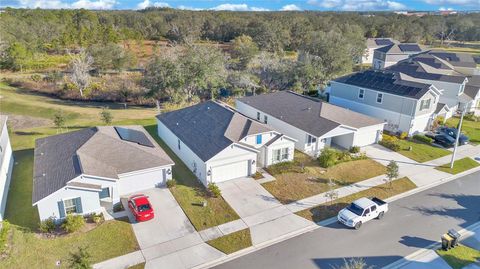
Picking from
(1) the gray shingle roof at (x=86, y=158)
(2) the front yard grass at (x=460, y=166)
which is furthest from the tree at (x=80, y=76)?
(2) the front yard grass at (x=460, y=166)

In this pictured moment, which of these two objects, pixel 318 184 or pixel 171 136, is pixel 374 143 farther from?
pixel 171 136

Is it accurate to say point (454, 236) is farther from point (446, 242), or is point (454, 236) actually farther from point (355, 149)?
point (355, 149)

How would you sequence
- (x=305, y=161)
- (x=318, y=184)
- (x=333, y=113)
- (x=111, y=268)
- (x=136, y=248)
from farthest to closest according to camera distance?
1. (x=333, y=113)
2. (x=305, y=161)
3. (x=318, y=184)
4. (x=136, y=248)
5. (x=111, y=268)

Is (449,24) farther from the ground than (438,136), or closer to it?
farther from the ground

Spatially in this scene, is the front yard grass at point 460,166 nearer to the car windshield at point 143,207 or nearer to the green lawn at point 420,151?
the green lawn at point 420,151

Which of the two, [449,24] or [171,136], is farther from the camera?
[449,24]

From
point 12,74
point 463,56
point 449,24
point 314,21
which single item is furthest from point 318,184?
point 449,24
